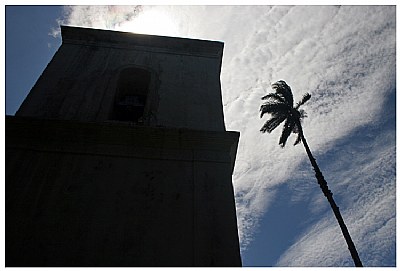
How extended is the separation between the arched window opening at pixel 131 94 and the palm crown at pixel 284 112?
43.5ft

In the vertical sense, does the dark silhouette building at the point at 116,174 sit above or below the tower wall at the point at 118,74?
below

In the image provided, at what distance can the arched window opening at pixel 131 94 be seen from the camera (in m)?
9.48

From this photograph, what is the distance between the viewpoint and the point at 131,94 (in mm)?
10477

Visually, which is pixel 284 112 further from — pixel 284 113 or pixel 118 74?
pixel 118 74

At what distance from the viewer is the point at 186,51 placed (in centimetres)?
1152

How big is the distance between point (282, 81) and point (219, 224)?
1948cm

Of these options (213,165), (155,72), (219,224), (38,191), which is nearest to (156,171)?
(213,165)

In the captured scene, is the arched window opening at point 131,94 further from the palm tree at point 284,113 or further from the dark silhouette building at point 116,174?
the palm tree at point 284,113

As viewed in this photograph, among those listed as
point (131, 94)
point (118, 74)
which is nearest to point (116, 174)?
point (118, 74)

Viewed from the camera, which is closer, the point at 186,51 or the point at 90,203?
the point at 90,203

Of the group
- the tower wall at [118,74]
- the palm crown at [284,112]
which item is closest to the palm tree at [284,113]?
the palm crown at [284,112]

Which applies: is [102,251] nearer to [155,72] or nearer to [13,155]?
[13,155]

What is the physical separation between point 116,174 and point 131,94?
4290 millimetres

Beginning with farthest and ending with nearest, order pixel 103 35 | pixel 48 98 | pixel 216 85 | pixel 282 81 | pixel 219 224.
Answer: pixel 282 81, pixel 103 35, pixel 216 85, pixel 48 98, pixel 219 224
